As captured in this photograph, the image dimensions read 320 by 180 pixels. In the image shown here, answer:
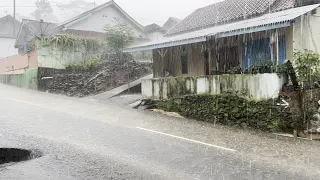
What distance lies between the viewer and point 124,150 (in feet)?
25.1

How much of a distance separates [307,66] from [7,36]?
139 feet

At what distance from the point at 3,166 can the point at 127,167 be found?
243 centimetres

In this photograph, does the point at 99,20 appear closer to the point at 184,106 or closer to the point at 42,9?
the point at 184,106

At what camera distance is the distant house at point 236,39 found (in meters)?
12.3

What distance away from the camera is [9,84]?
24422 millimetres

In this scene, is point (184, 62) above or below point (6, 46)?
below

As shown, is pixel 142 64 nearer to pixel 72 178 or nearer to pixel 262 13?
pixel 262 13

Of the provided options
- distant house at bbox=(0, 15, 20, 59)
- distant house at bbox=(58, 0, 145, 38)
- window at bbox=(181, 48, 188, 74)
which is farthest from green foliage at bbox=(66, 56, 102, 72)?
distant house at bbox=(0, 15, 20, 59)

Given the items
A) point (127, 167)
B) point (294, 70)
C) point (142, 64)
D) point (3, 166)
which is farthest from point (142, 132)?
point (142, 64)

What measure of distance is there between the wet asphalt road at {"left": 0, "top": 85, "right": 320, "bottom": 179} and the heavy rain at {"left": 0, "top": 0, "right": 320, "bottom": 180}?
0.03 meters

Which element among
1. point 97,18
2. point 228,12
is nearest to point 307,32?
point 228,12

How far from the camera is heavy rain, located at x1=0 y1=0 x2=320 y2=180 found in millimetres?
6676

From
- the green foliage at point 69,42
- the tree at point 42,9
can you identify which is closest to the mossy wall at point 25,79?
the green foliage at point 69,42

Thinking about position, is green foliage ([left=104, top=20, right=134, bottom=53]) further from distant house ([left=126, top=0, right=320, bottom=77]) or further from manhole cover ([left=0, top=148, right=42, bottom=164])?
manhole cover ([left=0, top=148, right=42, bottom=164])
